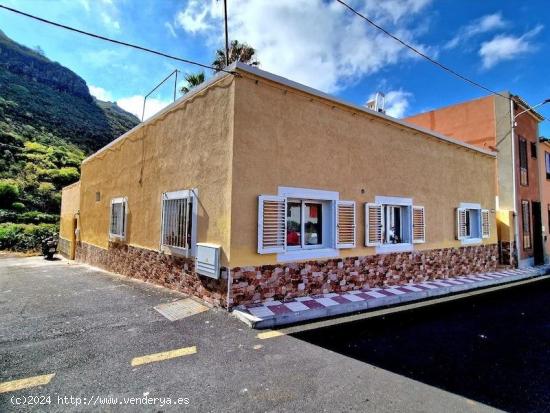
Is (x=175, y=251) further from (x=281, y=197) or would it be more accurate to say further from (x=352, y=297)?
(x=352, y=297)

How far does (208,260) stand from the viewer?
17.9ft

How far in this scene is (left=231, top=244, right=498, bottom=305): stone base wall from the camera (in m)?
5.45

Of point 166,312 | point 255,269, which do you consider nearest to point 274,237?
point 255,269

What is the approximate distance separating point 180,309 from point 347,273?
12.4 feet

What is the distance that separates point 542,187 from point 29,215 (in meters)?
37.3

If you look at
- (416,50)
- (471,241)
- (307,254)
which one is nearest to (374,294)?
(307,254)

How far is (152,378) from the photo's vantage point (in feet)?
9.93

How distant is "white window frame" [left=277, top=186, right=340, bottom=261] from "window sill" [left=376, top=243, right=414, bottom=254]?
154 cm

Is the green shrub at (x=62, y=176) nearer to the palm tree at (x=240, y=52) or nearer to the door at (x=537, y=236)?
the palm tree at (x=240, y=52)

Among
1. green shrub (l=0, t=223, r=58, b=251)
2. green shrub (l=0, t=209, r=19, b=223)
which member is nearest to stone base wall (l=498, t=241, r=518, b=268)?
green shrub (l=0, t=223, r=58, b=251)

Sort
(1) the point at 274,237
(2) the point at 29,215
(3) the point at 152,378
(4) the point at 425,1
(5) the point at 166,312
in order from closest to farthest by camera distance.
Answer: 1. (3) the point at 152,378
2. (5) the point at 166,312
3. (1) the point at 274,237
4. (4) the point at 425,1
5. (2) the point at 29,215

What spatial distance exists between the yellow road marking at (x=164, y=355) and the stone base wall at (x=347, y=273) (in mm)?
1524

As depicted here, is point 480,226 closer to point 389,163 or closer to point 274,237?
point 389,163

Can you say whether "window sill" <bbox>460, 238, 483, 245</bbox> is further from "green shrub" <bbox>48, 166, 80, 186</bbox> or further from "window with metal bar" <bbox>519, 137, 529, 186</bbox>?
"green shrub" <bbox>48, 166, 80, 186</bbox>
